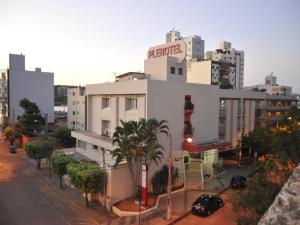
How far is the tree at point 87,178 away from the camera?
2755 cm

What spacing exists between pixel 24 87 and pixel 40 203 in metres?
65.7

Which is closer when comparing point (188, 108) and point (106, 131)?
point (188, 108)

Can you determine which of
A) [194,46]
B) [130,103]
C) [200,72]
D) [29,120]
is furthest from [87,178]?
[194,46]

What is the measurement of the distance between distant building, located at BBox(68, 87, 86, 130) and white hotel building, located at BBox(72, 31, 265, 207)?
2828 centimetres

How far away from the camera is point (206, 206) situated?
2684cm

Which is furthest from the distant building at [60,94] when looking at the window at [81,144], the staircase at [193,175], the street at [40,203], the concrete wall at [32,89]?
the staircase at [193,175]

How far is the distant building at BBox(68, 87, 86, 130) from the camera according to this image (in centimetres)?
7562

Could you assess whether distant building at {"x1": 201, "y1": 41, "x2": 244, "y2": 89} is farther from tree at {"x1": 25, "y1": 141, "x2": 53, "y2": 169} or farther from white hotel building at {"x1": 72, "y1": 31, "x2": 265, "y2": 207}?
tree at {"x1": 25, "y1": 141, "x2": 53, "y2": 169}

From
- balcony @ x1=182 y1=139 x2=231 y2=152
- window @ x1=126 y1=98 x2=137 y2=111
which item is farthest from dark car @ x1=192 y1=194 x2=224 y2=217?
window @ x1=126 y1=98 x2=137 y2=111

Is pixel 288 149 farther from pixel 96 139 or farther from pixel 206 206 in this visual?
pixel 96 139

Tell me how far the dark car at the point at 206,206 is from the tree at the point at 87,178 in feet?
34.1

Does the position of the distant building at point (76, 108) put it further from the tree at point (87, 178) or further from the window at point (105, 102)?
the tree at point (87, 178)

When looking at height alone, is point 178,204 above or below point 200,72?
below

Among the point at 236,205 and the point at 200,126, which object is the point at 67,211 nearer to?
the point at 236,205
